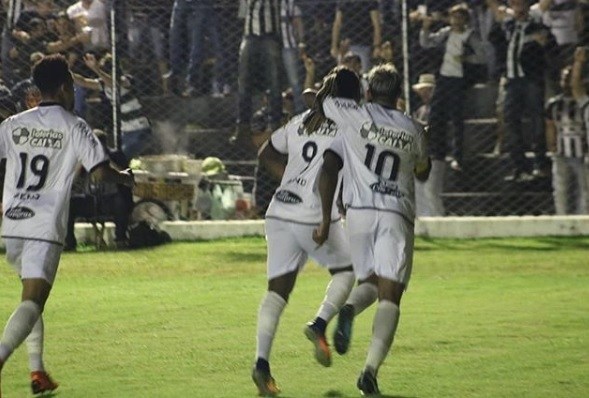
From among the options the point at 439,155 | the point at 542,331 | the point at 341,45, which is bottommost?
the point at 542,331

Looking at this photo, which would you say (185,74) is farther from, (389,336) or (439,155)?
(389,336)

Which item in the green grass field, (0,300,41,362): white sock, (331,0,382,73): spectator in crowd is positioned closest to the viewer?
(0,300,41,362): white sock

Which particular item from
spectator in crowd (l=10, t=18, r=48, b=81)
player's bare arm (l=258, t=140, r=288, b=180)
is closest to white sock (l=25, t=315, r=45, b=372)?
player's bare arm (l=258, t=140, r=288, b=180)

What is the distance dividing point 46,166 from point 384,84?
1.87 metres

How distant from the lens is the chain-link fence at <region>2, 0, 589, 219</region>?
19.0m

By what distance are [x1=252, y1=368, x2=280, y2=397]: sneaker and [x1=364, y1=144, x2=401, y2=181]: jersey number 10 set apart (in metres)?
1.25

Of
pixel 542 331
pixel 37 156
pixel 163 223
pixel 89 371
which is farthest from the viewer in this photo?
pixel 163 223

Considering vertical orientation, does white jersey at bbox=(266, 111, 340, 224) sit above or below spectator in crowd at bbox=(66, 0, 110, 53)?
below

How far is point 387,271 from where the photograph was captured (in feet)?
29.7

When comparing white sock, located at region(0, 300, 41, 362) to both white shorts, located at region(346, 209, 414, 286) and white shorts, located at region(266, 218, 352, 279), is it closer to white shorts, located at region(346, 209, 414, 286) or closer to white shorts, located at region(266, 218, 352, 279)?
white shorts, located at region(266, 218, 352, 279)

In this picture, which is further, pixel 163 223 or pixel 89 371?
pixel 163 223

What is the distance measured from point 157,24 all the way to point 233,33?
3.08ft

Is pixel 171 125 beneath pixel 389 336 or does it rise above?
above

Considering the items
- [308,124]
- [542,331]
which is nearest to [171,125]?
[542,331]
